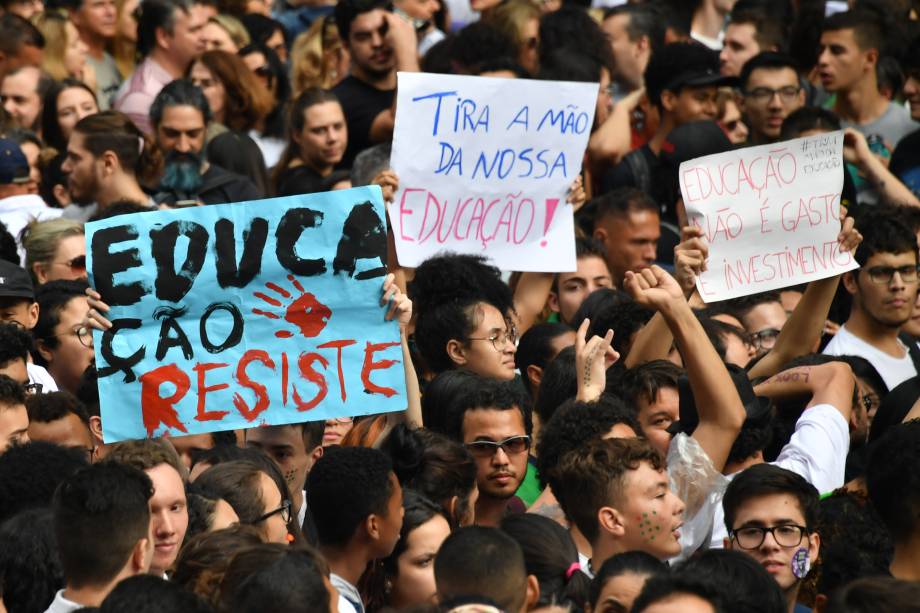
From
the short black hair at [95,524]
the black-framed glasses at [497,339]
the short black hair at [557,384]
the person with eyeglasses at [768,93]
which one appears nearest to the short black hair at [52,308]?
the black-framed glasses at [497,339]

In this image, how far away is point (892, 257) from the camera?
8812mm

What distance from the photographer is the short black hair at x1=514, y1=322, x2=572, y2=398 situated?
8508 millimetres

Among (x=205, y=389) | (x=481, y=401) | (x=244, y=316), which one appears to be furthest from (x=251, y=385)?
(x=481, y=401)

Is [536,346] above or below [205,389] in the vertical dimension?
below

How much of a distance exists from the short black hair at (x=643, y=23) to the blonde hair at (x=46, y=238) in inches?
196

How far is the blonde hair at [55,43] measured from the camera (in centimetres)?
1259

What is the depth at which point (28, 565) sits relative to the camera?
18.1 ft

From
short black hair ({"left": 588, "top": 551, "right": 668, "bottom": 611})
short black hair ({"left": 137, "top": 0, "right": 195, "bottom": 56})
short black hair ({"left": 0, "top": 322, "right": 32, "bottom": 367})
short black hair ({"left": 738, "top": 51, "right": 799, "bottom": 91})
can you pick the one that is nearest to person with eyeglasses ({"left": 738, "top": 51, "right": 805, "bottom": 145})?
short black hair ({"left": 738, "top": 51, "right": 799, "bottom": 91})

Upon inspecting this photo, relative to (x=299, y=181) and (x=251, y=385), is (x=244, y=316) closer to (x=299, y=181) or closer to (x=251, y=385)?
(x=251, y=385)

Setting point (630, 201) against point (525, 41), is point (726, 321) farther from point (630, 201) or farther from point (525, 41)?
point (525, 41)

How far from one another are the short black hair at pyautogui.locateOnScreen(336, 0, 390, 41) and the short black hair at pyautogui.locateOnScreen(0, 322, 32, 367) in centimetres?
462

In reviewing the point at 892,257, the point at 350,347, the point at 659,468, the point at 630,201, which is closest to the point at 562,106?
the point at 630,201

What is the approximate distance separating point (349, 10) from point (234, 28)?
1853 millimetres

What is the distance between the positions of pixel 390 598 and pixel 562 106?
3669 mm
